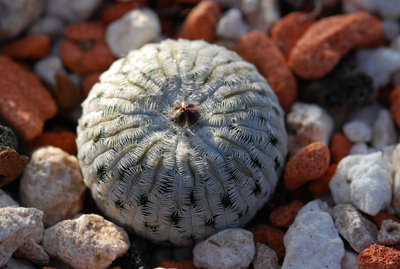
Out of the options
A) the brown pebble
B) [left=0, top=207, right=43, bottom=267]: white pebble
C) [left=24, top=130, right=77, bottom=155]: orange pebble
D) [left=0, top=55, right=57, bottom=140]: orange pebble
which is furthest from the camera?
[left=24, top=130, right=77, bottom=155]: orange pebble

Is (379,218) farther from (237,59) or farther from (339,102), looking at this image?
(237,59)

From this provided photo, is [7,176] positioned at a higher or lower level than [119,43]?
lower

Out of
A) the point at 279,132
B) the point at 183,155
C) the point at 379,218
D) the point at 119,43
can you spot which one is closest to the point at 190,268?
the point at 183,155

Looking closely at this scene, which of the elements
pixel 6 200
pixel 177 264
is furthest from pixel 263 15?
pixel 6 200

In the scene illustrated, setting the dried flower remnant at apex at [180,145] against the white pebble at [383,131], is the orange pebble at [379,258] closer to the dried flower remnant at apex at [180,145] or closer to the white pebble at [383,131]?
the dried flower remnant at apex at [180,145]

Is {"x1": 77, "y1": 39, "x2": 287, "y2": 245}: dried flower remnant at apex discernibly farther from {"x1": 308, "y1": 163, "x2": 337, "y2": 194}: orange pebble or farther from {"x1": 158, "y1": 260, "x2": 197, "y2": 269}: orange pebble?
{"x1": 308, "y1": 163, "x2": 337, "y2": 194}: orange pebble

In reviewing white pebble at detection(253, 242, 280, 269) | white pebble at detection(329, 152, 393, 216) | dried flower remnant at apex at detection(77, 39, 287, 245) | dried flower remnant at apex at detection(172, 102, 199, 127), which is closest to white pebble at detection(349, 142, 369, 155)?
white pebble at detection(329, 152, 393, 216)

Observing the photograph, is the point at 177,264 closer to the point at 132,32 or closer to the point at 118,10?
the point at 132,32
